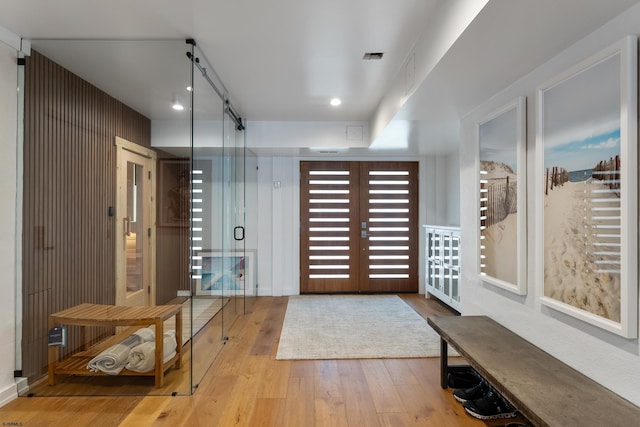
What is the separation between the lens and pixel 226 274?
3482mm

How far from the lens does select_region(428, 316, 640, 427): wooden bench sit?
129 cm

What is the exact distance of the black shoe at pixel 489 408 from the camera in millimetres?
Answer: 2014

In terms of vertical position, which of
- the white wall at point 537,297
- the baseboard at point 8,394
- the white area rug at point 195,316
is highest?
the white wall at point 537,297

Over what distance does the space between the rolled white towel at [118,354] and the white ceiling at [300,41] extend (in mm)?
1530

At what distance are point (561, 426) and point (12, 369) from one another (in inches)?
119

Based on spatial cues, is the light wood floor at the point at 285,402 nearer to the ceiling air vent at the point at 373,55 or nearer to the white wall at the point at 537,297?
the white wall at the point at 537,297

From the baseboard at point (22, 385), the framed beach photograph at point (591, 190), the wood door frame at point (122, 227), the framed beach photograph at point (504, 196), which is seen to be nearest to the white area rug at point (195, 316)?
the wood door frame at point (122, 227)

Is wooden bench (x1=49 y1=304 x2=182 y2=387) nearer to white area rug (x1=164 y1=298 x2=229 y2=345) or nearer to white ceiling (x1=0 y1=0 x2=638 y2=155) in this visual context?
white area rug (x1=164 y1=298 x2=229 y2=345)

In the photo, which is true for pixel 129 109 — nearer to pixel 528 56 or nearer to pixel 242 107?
pixel 242 107

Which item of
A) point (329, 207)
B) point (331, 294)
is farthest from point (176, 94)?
point (331, 294)

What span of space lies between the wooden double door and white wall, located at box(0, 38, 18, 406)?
3471 mm

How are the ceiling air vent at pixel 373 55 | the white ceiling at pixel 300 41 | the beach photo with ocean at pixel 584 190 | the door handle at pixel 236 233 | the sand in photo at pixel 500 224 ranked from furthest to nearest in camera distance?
1. the door handle at pixel 236 233
2. the ceiling air vent at pixel 373 55
3. the sand in photo at pixel 500 224
4. the white ceiling at pixel 300 41
5. the beach photo with ocean at pixel 584 190

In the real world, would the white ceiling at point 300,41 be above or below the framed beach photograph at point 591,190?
above

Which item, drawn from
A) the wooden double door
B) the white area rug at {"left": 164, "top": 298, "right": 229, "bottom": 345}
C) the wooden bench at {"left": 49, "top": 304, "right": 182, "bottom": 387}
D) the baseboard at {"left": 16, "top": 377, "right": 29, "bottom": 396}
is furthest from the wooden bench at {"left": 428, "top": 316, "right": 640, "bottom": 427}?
the wooden double door
